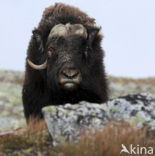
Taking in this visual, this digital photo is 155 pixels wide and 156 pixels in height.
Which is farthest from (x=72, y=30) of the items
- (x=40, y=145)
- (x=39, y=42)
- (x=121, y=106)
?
(x=40, y=145)

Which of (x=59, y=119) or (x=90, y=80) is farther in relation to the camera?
(x=90, y=80)

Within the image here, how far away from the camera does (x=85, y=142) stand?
3062mm

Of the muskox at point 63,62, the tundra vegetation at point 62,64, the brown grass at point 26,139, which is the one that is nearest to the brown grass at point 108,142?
the brown grass at point 26,139

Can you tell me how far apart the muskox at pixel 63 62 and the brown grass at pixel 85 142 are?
58.9 inches

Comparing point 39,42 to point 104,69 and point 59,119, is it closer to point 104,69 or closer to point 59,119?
point 104,69

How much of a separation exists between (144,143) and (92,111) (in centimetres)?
64

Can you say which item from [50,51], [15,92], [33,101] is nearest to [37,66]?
[50,51]

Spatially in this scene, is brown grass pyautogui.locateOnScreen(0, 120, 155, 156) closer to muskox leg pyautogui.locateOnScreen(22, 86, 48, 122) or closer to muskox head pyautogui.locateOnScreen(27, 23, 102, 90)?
muskox head pyautogui.locateOnScreen(27, 23, 102, 90)

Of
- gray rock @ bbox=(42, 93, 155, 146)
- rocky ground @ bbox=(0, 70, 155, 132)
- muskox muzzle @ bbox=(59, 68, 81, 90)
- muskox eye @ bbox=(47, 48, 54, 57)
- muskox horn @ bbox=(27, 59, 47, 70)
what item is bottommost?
rocky ground @ bbox=(0, 70, 155, 132)

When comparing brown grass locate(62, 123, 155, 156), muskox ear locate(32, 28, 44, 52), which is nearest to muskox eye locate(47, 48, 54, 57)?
muskox ear locate(32, 28, 44, 52)

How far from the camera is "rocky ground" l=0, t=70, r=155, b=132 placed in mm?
11391

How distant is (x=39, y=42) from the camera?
588 centimetres

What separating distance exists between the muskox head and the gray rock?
1.26m

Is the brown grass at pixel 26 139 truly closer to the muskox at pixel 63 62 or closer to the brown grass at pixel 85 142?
the brown grass at pixel 85 142
